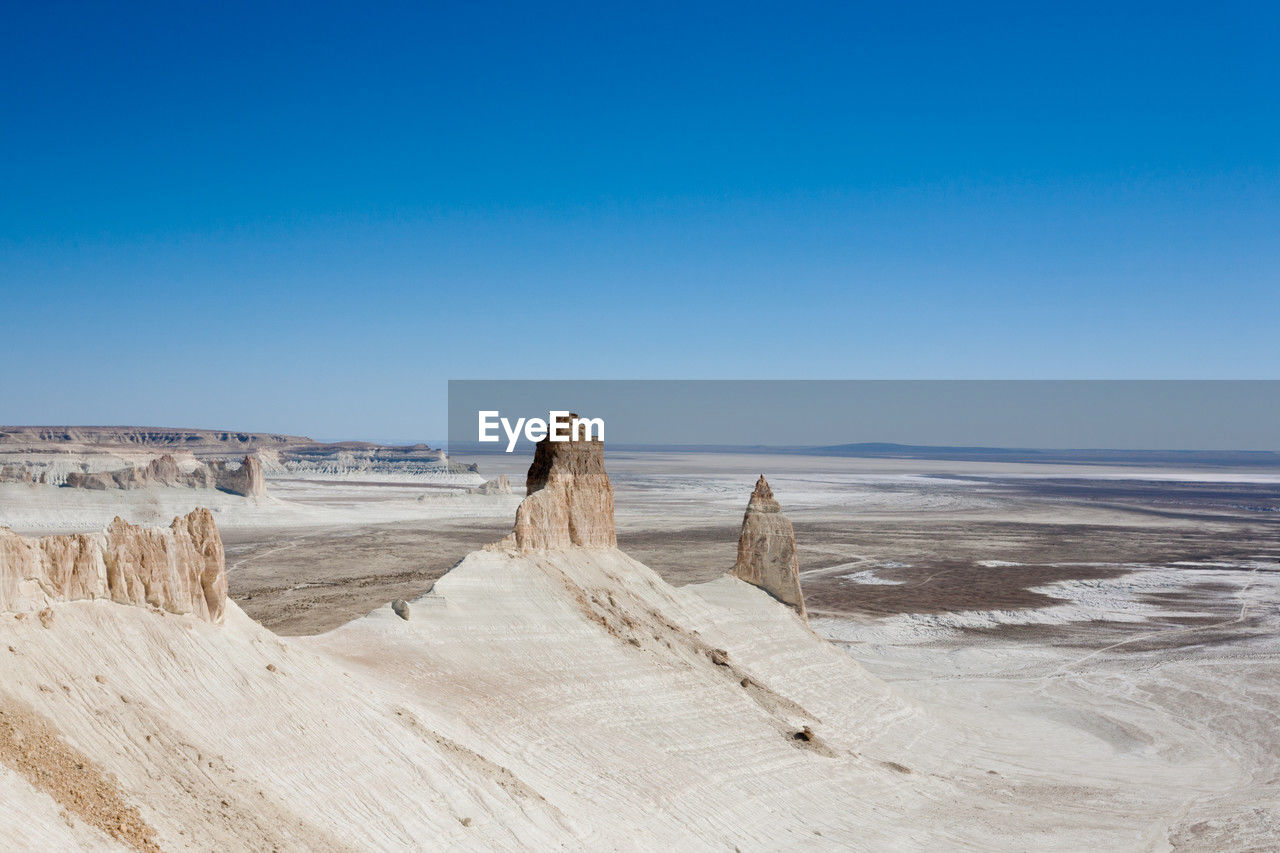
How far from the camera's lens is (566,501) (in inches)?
943

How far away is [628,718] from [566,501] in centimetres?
668

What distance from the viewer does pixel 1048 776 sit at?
2169 cm

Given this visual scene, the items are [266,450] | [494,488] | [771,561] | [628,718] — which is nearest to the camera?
[628,718]

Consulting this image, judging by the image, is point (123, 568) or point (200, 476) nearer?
point (123, 568)

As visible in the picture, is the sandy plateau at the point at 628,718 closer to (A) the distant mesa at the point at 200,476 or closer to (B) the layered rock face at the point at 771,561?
(B) the layered rock face at the point at 771,561

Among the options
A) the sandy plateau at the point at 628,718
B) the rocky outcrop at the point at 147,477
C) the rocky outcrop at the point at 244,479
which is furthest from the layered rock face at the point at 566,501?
the rocky outcrop at the point at 244,479

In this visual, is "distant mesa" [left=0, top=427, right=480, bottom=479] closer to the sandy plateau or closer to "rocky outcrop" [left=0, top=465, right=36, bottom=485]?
"rocky outcrop" [left=0, top=465, right=36, bottom=485]

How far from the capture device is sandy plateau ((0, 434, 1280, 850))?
11.5 m

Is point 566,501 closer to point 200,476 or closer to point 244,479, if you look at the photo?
point 244,479

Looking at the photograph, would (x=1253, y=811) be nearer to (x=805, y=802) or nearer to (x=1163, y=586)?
(x=805, y=802)

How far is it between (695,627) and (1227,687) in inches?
712

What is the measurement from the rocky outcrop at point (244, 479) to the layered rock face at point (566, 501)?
5768 cm

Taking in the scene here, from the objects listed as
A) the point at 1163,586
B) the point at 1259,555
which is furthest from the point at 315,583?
the point at 1259,555

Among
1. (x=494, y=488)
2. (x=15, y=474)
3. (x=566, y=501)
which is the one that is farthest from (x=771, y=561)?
(x=15, y=474)
